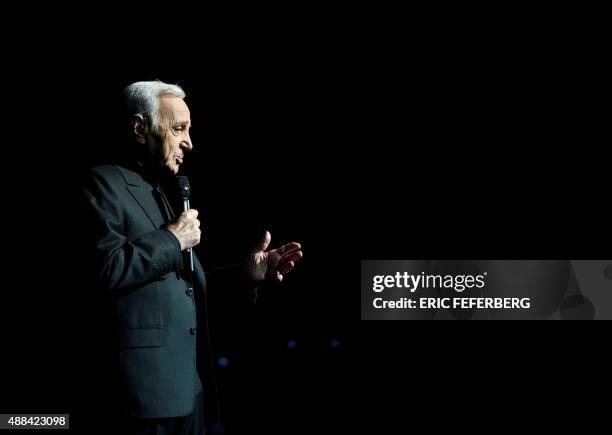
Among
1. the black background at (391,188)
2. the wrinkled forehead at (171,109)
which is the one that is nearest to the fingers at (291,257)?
the wrinkled forehead at (171,109)

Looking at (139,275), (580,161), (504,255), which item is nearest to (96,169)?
(139,275)

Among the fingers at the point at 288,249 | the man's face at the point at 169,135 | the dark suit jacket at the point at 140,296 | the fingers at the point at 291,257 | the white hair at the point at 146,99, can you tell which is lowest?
the dark suit jacket at the point at 140,296

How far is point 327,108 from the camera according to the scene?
327cm

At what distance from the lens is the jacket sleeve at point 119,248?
1475 millimetres

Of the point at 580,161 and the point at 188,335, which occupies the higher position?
the point at 580,161

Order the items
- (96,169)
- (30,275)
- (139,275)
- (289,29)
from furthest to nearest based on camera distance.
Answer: (289,29), (30,275), (96,169), (139,275)

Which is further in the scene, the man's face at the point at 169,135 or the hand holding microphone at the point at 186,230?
the man's face at the point at 169,135

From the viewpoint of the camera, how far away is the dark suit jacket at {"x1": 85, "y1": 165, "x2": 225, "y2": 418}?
1.49 metres

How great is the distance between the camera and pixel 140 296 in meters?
1.58

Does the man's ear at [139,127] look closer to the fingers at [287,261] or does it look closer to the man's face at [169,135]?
the man's face at [169,135]

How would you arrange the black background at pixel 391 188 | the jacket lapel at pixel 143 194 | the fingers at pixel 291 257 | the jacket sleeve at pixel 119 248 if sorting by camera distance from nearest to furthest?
the jacket sleeve at pixel 119 248 < the jacket lapel at pixel 143 194 < the fingers at pixel 291 257 < the black background at pixel 391 188

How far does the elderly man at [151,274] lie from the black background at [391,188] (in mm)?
1344

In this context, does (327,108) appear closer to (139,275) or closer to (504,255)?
(504,255)

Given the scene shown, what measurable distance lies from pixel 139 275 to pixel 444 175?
7.05 ft
